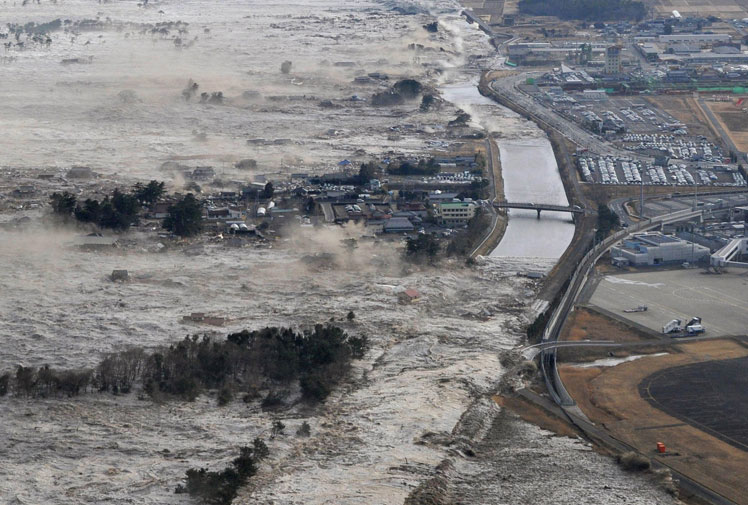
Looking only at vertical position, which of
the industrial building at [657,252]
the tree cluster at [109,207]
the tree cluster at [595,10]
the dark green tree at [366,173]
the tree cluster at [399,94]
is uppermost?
the industrial building at [657,252]

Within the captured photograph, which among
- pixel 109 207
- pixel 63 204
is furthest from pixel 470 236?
pixel 63 204

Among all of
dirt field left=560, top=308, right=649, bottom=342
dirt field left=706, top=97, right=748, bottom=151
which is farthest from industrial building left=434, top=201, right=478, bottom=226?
dirt field left=706, top=97, right=748, bottom=151

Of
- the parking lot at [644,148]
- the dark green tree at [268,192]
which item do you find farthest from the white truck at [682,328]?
the parking lot at [644,148]

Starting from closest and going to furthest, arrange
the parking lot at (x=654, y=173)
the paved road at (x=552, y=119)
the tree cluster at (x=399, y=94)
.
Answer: the parking lot at (x=654, y=173) < the paved road at (x=552, y=119) < the tree cluster at (x=399, y=94)

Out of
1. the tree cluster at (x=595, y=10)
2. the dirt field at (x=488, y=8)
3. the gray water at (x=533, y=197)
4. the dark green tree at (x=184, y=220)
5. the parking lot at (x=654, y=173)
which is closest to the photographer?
the dark green tree at (x=184, y=220)

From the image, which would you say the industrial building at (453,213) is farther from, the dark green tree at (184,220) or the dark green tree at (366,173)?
the dark green tree at (184,220)

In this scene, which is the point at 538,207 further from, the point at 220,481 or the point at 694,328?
the point at 220,481

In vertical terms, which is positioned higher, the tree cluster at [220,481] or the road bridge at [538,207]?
the tree cluster at [220,481]

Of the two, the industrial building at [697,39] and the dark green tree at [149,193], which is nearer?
the dark green tree at [149,193]
